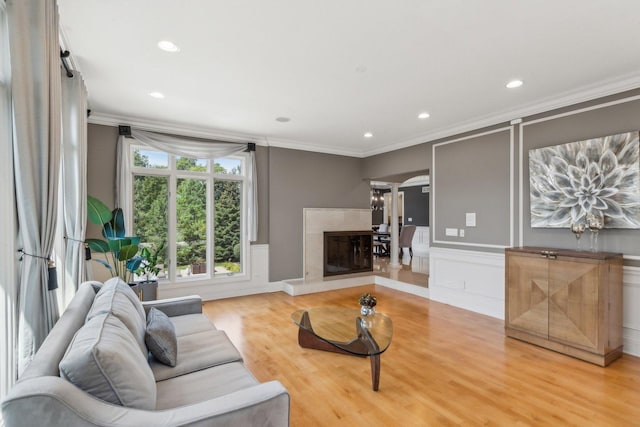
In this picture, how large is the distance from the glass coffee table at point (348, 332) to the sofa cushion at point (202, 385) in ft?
3.34

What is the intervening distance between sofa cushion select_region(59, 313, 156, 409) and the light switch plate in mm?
4456

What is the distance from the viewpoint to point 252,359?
3.06 m

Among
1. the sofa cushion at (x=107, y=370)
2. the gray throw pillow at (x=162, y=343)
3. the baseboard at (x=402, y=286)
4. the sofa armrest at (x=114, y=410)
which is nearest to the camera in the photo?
the sofa armrest at (x=114, y=410)

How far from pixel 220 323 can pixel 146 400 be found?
9.56 feet

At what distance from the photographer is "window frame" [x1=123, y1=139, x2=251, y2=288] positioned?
479 cm

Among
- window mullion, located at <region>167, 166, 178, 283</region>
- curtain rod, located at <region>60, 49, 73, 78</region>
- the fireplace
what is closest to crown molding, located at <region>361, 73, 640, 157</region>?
the fireplace

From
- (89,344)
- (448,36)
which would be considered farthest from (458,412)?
(448,36)

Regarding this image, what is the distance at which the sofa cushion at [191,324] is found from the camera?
2549 mm

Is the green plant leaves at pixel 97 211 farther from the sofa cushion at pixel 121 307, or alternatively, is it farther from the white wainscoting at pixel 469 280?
the white wainscoting at pixel 469 280

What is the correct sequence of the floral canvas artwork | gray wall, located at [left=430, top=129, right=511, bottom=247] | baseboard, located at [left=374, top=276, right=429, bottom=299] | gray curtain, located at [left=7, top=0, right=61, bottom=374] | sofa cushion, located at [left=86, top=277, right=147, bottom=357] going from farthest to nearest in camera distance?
baseboard, located at [left=374, top=276, right=429, bottom=299] → gray wall, located at [left=430, top=129, right=511, bottom=247] → the floral canvas artwork → sofa cushion, located at [left=86, top=277, right=147, bottom=357] → gray curtain, located at [left=7, top=0, right=61, bottom=374]

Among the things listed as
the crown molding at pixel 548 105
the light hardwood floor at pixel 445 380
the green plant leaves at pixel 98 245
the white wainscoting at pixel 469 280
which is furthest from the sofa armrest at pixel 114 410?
the crown molding at pixel 548 105

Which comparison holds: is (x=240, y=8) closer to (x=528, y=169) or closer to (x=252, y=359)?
(x=252, y=359)

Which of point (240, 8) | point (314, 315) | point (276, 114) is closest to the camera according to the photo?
point (240, 8)

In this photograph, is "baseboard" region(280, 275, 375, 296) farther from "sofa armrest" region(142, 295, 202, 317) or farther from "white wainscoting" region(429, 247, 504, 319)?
"sofa armrest" region(142, 295, 202, 317)
